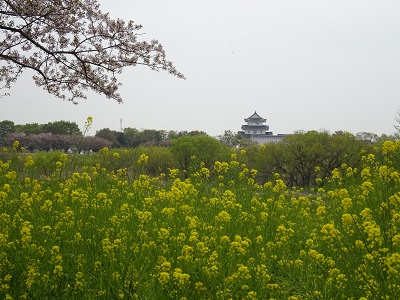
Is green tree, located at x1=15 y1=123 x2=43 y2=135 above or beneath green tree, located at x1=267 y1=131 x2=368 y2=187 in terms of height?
above

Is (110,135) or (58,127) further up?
(58,127)

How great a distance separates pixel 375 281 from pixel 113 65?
247 inches

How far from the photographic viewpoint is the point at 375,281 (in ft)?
10.6

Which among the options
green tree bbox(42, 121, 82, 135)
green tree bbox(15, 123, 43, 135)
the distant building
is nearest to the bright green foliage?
green tree bbox(42, 121, 82, 135)

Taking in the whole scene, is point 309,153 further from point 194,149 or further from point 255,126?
point 255,126

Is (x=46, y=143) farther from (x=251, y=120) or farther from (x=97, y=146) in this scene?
(x=251, y=120)

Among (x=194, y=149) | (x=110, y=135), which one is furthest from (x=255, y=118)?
(x=194, y=149)

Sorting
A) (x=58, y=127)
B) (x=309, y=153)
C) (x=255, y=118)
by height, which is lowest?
(x=309, y=153)

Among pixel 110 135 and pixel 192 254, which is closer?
pixel 192 254

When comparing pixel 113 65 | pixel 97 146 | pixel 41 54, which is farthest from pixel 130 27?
pixel 97 146

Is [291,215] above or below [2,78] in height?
below

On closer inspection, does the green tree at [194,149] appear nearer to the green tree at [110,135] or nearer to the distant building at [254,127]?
the green tree at [110,135]

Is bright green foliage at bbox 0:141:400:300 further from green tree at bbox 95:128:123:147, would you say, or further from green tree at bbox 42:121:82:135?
green tree at bbox 95:128:123:147

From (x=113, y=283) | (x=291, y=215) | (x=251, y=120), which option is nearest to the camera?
(x=113, y=283)
